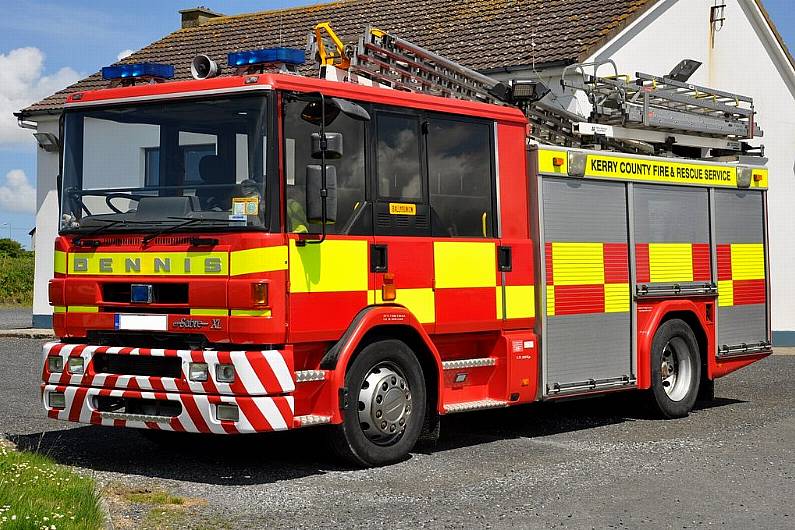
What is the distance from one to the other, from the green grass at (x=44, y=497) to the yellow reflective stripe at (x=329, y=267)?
1.95 meters

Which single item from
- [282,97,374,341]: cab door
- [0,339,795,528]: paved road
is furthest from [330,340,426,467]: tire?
[282,97,374,341]: cab door

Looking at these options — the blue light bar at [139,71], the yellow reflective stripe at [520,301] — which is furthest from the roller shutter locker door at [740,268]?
the blue light bar at [139,71]

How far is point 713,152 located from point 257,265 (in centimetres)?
700

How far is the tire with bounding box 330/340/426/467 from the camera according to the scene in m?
8.79

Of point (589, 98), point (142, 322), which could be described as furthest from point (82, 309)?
point (589, 98)

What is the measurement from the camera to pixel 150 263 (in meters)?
8.66

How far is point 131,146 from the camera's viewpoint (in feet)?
30.5

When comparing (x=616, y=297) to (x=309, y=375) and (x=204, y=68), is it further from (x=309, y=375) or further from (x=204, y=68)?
(x=204, y=68)

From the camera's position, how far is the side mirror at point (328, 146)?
333 inches

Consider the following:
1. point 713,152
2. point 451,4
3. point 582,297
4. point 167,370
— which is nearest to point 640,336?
point 582,297

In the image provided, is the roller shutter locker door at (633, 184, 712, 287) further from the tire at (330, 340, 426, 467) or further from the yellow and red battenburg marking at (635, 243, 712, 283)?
the tire at (330, 340, 426, 467)

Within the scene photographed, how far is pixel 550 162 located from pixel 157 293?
376cm

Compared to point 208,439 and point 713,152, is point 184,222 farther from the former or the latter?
point 713,152

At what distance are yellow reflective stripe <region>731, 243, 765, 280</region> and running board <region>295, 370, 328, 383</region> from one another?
5845mm
